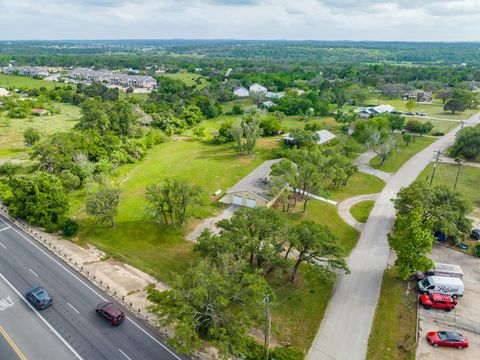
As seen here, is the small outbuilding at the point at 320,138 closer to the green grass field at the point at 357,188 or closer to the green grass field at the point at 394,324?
the green grass field at the point at 357,188

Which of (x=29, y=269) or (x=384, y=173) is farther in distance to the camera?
(x=384, y=173)

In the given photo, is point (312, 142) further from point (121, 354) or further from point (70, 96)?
point (70, 96)

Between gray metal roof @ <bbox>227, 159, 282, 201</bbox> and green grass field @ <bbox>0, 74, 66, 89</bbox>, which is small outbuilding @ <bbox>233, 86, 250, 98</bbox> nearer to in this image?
green grass field @ <bbox>0, 74, 66, 89</bbox>

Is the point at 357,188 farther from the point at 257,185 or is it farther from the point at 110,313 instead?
the point at 110,313

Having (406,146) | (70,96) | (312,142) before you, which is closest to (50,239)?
(312,142)

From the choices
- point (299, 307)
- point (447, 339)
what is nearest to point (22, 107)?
point (299, 307)
